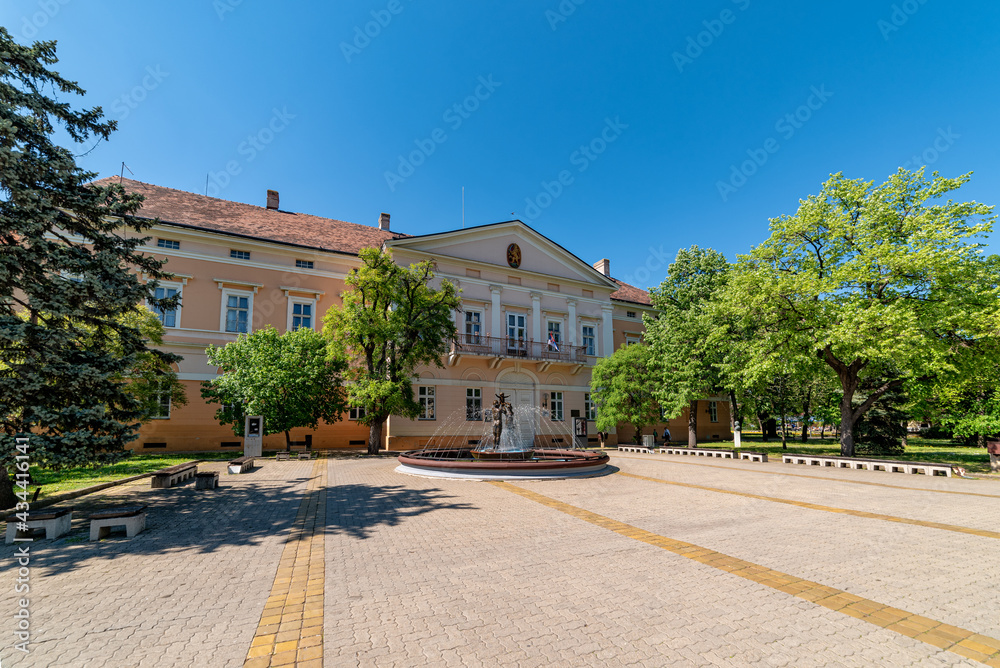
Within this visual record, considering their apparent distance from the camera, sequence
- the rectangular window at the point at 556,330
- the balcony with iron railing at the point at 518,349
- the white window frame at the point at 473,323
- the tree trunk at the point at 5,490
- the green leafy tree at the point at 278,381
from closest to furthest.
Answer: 1. the tree trunk at the point at 5,490
2. the green leafy tree at the point at 278,381
3. the balcony with iron railing at the point at 518,349
4. the white window frame at the point at 473,323
5. the rectangular window at the point at 556,330

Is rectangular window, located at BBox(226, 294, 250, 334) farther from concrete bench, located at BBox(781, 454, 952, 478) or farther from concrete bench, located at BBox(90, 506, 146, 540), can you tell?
concrete bench, located at BBox(781, 454, 952, 478)

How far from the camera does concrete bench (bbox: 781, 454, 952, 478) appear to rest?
13.8 m

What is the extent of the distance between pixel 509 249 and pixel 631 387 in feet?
37.4

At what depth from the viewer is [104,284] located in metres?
8.19

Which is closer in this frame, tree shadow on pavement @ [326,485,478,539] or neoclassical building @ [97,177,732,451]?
tree shadow on pavement @ [326,485,478,539]

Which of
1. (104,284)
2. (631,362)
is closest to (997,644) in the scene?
(104,284)

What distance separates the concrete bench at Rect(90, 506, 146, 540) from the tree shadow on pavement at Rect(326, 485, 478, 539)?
9.02 feet

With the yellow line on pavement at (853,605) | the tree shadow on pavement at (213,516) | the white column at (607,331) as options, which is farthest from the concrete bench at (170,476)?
the white column at (607,331)

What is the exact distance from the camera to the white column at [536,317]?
29.2 meters

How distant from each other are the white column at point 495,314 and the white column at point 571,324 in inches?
206

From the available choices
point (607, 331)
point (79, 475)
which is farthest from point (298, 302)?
point (607, 331)

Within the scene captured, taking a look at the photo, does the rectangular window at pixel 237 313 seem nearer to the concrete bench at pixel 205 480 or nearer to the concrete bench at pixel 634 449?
the concrete bench at pixel 205 480

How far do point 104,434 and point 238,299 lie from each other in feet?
57.8

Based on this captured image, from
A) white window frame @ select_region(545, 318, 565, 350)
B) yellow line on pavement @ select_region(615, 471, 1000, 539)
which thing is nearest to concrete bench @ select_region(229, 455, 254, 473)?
yellow line on pavement @ select_region(615, 471, 1000, 539)
